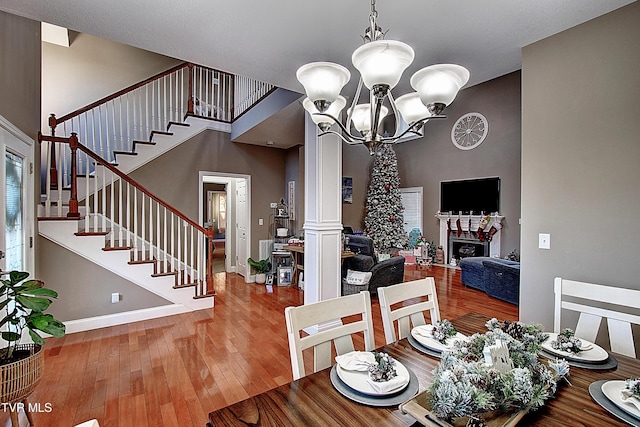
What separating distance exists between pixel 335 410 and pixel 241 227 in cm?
544

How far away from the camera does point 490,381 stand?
907 millimetres

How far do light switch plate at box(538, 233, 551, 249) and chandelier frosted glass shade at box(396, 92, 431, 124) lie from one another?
4.27 feet

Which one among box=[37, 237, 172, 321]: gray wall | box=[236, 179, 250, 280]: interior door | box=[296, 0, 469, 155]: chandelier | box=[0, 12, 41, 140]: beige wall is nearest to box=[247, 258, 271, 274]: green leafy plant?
box=[236, 179, 250, 280]: interior door

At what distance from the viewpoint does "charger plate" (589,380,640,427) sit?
94 cm

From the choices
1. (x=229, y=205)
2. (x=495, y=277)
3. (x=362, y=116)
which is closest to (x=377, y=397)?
(x=362, y=116)

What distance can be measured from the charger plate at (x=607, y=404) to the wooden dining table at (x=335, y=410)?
15mm

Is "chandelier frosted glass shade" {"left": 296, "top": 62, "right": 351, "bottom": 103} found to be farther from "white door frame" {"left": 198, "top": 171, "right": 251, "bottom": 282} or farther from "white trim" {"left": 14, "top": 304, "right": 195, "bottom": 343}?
"white door frame" {"left": 198, "top": 171, "right": 251, "bottom": 282}

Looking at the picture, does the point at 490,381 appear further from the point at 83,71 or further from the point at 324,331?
the point at 83,71

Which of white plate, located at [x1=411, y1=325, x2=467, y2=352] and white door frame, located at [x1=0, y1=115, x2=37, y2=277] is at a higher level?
white door frame, located at [x1=0, y1=115, x2=37, y2=277]

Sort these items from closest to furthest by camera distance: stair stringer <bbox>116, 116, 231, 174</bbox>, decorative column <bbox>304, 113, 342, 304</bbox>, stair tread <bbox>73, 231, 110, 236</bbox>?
decorative column <bbox>304, 113, 342, 304</bbox> → stair tread <bbox>73, 231, 110, 236</bbox> → stair stringer <bbox>116, 116, 231, 174</bbox>

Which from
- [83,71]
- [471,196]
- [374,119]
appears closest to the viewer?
[374,119]

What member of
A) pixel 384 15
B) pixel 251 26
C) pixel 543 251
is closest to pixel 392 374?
pixel 543 251

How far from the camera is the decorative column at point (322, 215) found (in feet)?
10.7

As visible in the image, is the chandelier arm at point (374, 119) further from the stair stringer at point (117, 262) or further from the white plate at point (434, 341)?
the stair stringer at point (117, 262)
